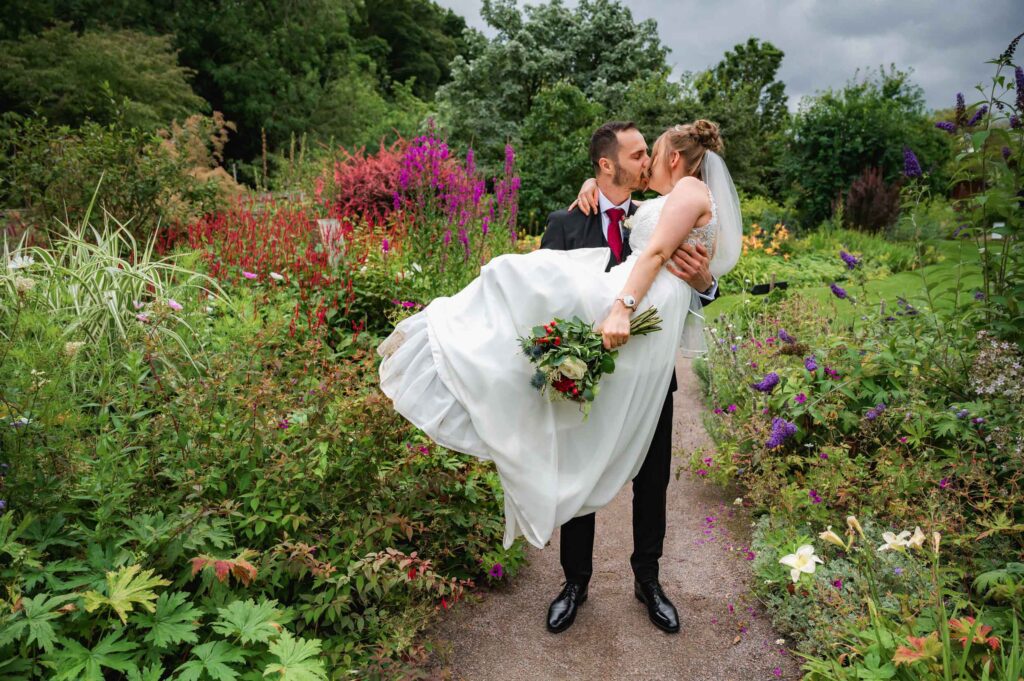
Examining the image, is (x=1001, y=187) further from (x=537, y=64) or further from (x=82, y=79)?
(x=82, y=79)

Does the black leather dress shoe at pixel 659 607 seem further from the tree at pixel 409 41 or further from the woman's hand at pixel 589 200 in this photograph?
the tree at pixel 409 41

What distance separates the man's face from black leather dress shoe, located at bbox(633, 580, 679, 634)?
165 centimetres

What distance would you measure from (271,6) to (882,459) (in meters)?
22.1

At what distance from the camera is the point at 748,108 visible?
13195 millimetres

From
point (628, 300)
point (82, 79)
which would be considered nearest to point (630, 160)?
point (628, 300)

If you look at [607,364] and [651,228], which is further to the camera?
[651,228]

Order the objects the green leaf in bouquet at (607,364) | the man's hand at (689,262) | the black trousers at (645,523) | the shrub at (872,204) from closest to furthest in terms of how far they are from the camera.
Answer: the green leaf in bouquet at (607,364) < the man's hand at (689,262) < the black trousers at (645,523) < the shrub at (872,204)

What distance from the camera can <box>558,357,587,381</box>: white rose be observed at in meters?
2.21

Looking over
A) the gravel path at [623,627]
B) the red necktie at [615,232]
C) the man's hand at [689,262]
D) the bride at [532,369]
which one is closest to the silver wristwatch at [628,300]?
the bride at [532,369]

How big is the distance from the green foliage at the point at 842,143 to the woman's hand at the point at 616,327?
37.7ft

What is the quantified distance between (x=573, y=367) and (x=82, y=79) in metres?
13.9

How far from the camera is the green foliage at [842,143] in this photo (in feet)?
40.1

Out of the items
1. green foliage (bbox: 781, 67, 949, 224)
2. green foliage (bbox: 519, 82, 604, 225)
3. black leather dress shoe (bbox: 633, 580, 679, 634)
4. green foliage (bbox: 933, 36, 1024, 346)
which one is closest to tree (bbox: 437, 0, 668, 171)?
green foliage (bbox: 519, 82, 604, 225)

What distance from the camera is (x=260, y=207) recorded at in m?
6.70
